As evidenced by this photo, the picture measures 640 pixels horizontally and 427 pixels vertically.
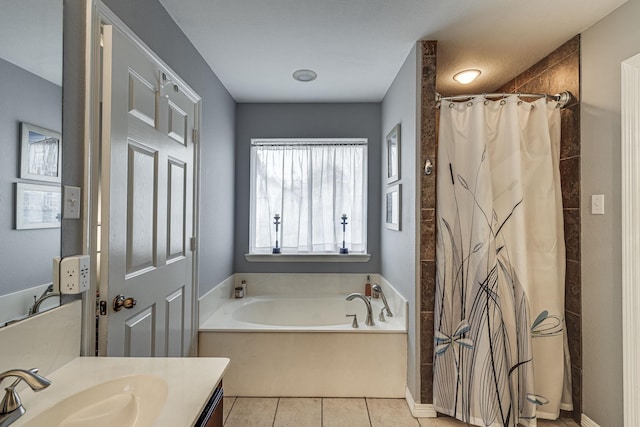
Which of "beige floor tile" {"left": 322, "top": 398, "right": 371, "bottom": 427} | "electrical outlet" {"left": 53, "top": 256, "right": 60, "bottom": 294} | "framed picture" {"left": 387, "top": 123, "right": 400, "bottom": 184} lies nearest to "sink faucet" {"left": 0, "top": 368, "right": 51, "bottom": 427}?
"electrical outlet" {"left": 53, "top": 256, "right": 60, "bottom": 294}

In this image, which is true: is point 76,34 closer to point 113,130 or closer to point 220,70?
point 113,130

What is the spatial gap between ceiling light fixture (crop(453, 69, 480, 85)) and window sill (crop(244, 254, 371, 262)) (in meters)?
1.69

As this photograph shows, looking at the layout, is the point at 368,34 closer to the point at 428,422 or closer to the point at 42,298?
the point at 42,298

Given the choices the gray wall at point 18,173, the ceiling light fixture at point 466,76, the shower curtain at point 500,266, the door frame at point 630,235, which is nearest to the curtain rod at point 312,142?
the ceiling light fixture at point 466,76

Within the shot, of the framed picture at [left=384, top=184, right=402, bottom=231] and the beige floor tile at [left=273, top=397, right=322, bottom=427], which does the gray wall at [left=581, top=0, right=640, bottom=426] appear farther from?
the beige floor tile at [left=273, top=397, right=322, bottom=427]

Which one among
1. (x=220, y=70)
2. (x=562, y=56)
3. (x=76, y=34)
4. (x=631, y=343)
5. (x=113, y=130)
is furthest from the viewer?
(x=220, y=70)

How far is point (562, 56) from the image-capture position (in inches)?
86.4

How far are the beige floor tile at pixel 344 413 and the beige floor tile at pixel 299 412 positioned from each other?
44 mm

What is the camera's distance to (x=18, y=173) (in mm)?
979

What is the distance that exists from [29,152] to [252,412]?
1.94m

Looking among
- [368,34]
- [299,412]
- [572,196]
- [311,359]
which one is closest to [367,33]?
[368,34]

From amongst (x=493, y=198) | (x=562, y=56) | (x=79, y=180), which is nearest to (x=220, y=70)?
(x=79, y=180)

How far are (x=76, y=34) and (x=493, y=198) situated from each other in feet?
6.96

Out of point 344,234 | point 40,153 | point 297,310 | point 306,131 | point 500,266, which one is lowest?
point 297,310
